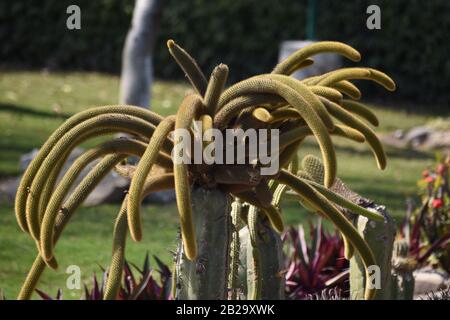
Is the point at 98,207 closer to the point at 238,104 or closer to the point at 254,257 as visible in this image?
the point at 254,257

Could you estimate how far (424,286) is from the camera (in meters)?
5.25

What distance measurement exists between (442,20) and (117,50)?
5.63 metres

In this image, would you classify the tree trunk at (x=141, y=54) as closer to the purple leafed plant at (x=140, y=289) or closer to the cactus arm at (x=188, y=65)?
the purple leafed plant at (x=140, y=289)

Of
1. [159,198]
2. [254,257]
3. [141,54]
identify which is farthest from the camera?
[141,54]

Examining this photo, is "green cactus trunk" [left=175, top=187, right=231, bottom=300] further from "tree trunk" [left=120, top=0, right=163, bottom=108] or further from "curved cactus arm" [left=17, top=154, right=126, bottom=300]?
"tree trunk" [left=120, top=0, right=163, bottom=108]

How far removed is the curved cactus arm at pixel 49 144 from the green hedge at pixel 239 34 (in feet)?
39.9

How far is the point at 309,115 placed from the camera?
2.31 meters

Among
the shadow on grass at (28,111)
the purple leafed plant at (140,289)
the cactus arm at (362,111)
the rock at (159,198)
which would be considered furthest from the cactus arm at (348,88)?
the shadow on grass at (28,111)

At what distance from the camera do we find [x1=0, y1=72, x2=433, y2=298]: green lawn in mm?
6676

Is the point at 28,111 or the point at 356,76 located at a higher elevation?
the point at 28,111

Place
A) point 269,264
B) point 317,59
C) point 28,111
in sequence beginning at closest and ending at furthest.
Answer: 1. point 269,264
2. point 28,111
3. point 317,59

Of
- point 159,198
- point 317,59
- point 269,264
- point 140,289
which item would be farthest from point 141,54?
point 269,264

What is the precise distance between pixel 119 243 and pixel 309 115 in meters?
0.63

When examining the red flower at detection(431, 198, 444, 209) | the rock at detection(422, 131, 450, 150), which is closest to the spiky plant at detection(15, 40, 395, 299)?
the red flower at detection(431, 198, 444, 209)
